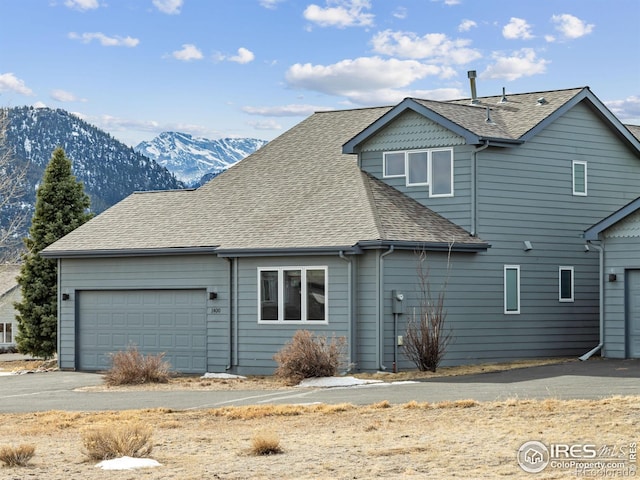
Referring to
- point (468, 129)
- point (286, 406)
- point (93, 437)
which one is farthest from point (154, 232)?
point (93, 437)

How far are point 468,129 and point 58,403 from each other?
A: 12.5 meters

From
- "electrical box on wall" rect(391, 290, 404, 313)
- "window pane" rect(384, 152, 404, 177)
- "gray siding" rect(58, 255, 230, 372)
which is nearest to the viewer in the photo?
"electrical box on wall" rect(391, 290, 404, 313)

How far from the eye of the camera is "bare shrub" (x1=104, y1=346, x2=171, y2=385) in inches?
979

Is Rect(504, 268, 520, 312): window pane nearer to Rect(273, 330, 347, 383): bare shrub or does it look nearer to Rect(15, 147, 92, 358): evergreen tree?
Rect(273, 330, 347, 383): bare shrub

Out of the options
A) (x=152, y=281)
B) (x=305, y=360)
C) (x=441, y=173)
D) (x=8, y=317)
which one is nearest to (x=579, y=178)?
(x=441, y=173)

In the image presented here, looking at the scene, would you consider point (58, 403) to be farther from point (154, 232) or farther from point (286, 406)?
point (154, 232)

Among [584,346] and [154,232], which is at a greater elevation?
[154,232]

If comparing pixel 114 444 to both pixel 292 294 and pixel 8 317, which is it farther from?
pixel 8 317

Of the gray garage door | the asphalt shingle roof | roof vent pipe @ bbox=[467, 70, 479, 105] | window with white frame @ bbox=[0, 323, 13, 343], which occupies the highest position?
roof vent pipe @ bbox=[467, 70, 479, 105]

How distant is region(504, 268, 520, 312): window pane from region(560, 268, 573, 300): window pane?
5.92 ft

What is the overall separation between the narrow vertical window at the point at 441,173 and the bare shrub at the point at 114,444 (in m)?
16.1

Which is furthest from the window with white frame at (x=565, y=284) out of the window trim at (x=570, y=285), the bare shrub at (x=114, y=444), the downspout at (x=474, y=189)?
the bare shrub at (x=114, y=444)

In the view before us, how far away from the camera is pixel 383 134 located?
30.0m
